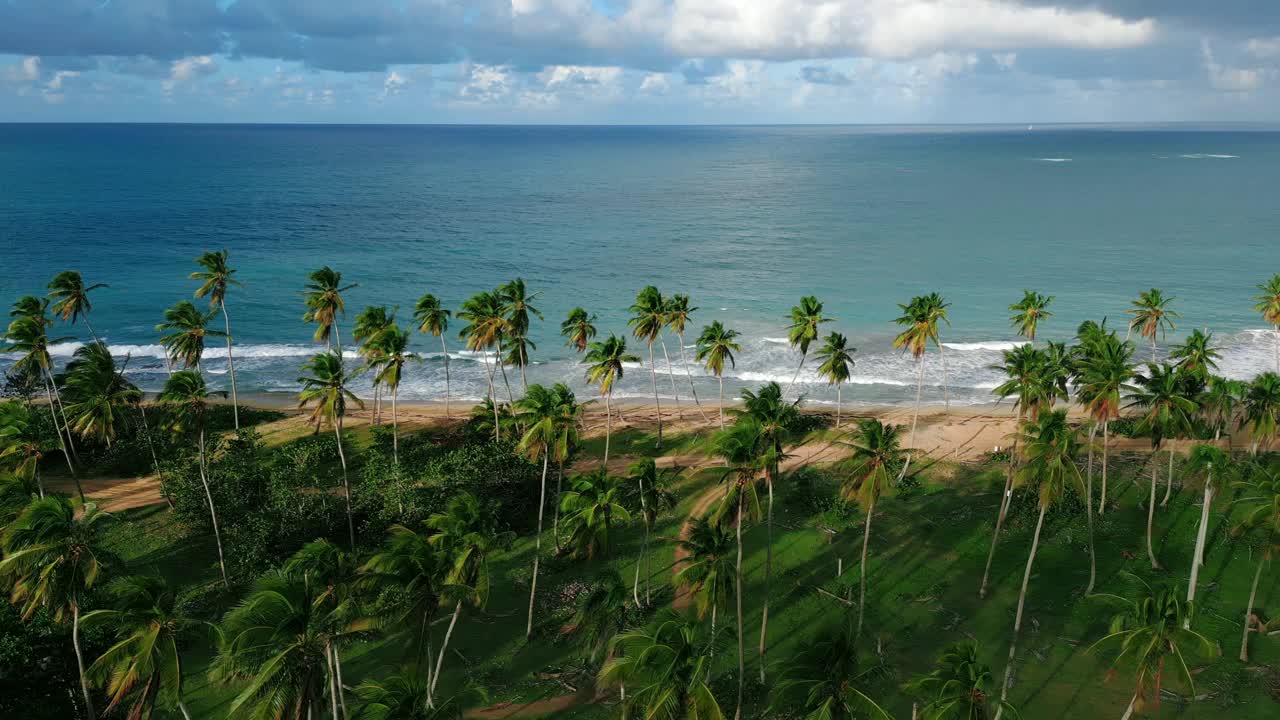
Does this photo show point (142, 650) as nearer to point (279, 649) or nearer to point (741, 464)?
point (279, 649)

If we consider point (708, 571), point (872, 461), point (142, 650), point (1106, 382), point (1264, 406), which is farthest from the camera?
point (1264, 406)

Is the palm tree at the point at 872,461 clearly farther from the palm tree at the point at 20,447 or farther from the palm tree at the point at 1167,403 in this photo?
the palm tree at the point at 20,447

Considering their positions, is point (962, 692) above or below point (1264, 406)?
below

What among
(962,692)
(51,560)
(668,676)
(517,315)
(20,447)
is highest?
(517,315)

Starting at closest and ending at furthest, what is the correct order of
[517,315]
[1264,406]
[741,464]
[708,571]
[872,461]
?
[708,571] < [741,464] < [872,461] < [1264,406] < [517,315]

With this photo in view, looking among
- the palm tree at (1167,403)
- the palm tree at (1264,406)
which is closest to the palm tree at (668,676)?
the palm tree at (1167,403)

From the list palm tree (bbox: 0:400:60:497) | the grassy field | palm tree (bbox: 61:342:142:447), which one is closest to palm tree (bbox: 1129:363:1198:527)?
the grassy field

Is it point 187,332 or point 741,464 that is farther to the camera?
point 187,332

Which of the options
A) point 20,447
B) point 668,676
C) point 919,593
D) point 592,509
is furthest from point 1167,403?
point 20,447
